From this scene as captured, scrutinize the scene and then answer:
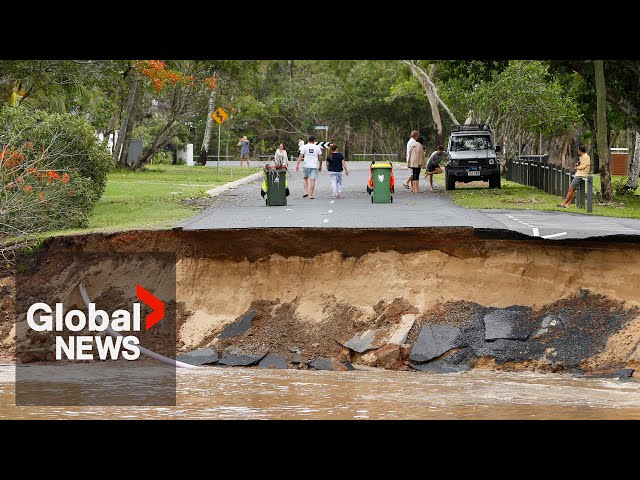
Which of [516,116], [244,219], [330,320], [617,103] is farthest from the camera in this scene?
[516,116]

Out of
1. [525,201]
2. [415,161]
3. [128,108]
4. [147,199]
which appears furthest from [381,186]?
[128,108]

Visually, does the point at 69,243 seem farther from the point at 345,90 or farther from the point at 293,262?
the point at 345,90

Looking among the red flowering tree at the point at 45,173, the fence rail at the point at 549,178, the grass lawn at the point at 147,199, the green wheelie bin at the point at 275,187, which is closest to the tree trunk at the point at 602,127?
the fence rail at the point at 549,178

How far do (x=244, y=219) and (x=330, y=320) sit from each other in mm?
4163

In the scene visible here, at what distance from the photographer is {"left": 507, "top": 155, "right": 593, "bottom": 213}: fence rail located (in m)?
26.3

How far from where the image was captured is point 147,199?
27609 millimetres

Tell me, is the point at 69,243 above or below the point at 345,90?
below

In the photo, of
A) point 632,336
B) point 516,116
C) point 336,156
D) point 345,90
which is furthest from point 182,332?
point 345,90

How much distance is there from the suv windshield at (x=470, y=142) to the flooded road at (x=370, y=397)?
717 inches

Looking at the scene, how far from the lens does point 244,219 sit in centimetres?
2164

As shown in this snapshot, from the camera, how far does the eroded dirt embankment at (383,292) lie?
56.3 ft

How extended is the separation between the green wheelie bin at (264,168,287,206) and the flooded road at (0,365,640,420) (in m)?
9.84

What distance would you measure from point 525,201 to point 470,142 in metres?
6.55

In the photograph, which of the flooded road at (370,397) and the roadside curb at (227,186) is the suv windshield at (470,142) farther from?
the flooded road at (370,397)
